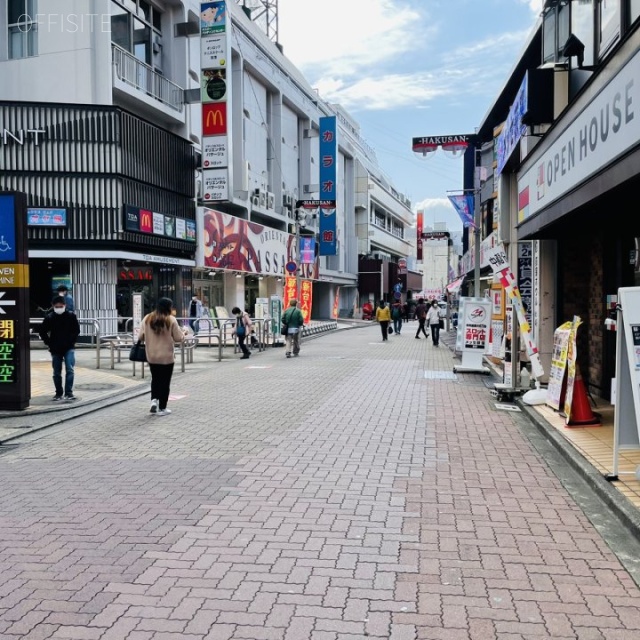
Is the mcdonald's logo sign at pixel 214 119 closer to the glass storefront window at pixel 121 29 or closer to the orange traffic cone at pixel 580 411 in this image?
the glass storefront window at pixel 121 29

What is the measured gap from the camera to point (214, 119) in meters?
27.0

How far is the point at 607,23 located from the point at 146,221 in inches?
726

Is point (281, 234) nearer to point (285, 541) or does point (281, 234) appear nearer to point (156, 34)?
point (156, 34)

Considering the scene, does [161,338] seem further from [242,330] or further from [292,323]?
[292,323]

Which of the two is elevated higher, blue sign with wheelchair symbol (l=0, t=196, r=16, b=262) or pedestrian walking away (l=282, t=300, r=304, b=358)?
blue sign with wheelchair symbol (l=0, t=196, r=16, b=262)

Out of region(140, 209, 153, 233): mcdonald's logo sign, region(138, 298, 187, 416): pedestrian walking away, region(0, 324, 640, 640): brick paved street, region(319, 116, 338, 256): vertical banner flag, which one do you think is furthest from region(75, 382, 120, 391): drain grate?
region(319, 116, 338, 256): vertical banner flag

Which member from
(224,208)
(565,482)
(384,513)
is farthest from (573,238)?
(224,208)

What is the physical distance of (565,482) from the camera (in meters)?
6.46

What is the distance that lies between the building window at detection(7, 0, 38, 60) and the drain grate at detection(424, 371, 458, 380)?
17915 millimetres

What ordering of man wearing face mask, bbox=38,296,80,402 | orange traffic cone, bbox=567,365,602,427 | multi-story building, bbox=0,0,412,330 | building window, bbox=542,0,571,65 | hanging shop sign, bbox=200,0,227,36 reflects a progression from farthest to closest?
hanging shop sign, bbox=200,0,227,36 < multi-story building, bbox=0,0,412,330 < man wearing face mask, bbox=38,296,80,402 < building window, bbox=542,0,571,65 < orange traffic cone, bbox=567,365,602,427

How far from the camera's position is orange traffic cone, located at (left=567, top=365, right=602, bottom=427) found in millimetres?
8703

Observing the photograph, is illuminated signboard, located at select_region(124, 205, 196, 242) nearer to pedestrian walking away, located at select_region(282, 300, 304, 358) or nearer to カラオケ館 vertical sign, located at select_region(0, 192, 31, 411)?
pedestrian walking away, located at select_region(282, 300, 304, 358)

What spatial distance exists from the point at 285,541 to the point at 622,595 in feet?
7.23

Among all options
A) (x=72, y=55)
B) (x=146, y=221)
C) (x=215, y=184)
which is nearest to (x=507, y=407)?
(x=146, y=221)
